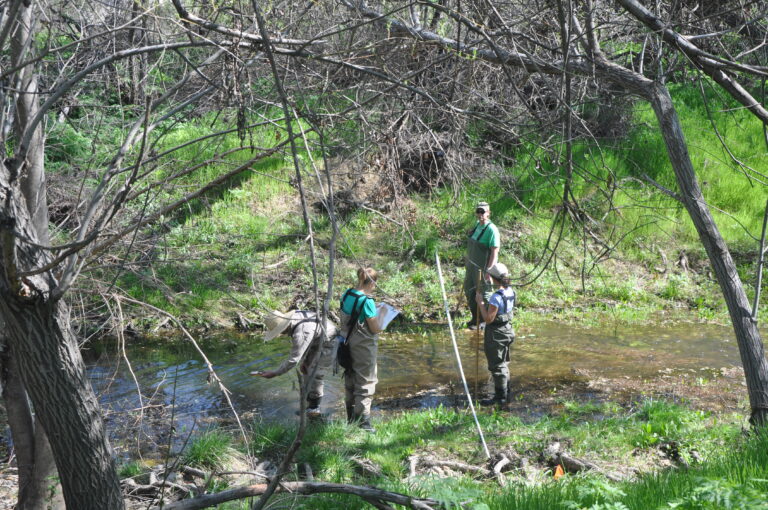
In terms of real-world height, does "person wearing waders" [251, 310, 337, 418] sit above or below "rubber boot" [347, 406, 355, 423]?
above

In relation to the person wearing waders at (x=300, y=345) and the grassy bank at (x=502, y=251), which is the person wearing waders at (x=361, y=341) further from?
the grassy bank at (x=502, y=251)

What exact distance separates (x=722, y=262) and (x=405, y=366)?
5136mm

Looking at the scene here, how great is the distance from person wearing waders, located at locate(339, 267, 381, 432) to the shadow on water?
95 cm

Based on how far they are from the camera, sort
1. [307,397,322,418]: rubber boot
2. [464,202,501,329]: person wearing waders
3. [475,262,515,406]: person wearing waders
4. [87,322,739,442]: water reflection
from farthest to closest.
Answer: [464,202,501,329]: person wearing waders, [87,322,739,442]: water reflection, [475,262,515,406]: person wearing waders, [307,397,322,418]: rubber boot

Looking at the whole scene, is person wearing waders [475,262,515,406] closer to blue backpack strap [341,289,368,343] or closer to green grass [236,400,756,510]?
green grass [236,400,756,510]

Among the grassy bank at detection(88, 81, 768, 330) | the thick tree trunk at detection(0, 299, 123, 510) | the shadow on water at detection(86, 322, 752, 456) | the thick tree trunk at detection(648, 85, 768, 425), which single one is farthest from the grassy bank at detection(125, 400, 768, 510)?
the grassy bank at detection(88, 81, 768, 330)

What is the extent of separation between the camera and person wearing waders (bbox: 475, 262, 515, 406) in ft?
26.8

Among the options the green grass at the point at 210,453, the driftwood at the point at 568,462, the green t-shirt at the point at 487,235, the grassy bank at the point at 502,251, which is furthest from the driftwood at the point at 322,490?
the grassy bank at the point at 502,251

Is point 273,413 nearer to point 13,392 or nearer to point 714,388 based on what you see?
point 13,392

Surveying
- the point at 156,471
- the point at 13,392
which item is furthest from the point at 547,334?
the point at 13,392

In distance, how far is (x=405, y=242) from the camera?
14180mm

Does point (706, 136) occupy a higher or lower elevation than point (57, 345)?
higher

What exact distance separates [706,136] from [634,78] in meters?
11.7

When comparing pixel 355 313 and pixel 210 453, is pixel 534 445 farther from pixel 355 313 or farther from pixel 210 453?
pixel 210 453
